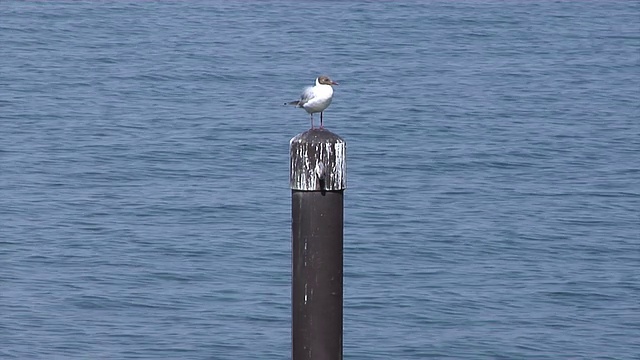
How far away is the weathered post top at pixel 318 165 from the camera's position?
7.28 m

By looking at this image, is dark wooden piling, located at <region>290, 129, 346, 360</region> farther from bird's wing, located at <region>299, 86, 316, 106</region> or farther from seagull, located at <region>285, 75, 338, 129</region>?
bird's wing, located at <region>299, 86, 316, 106</region>

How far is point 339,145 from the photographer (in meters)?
7.32

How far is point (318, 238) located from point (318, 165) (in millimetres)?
384

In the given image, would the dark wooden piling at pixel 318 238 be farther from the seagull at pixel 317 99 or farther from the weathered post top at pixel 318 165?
the seagull at pixel 317 99

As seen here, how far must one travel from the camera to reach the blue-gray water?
15.7m

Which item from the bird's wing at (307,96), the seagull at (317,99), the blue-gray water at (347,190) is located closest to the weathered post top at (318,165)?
the seagull at (317,99)

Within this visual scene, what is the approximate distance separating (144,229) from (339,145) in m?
13.7

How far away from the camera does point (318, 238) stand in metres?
7.31

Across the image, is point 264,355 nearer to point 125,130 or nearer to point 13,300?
point 13,300

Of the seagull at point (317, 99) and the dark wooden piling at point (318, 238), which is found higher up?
the seagull at point (317, 99)

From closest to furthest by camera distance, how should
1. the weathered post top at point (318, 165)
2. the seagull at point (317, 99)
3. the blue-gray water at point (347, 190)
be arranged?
the weathered post top at point (318, 165), the seagull at point (317, 99), the blue-gray water at point (347, 190)

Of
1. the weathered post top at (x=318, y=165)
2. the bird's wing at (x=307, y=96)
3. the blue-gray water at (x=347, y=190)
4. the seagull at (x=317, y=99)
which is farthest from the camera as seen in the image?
the blue-gray water at (x=347, y=190)

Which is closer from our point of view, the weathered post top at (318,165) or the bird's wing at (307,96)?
the weathered post top at (318,165)

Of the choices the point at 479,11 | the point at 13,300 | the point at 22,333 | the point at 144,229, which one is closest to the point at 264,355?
the point at 22,333
